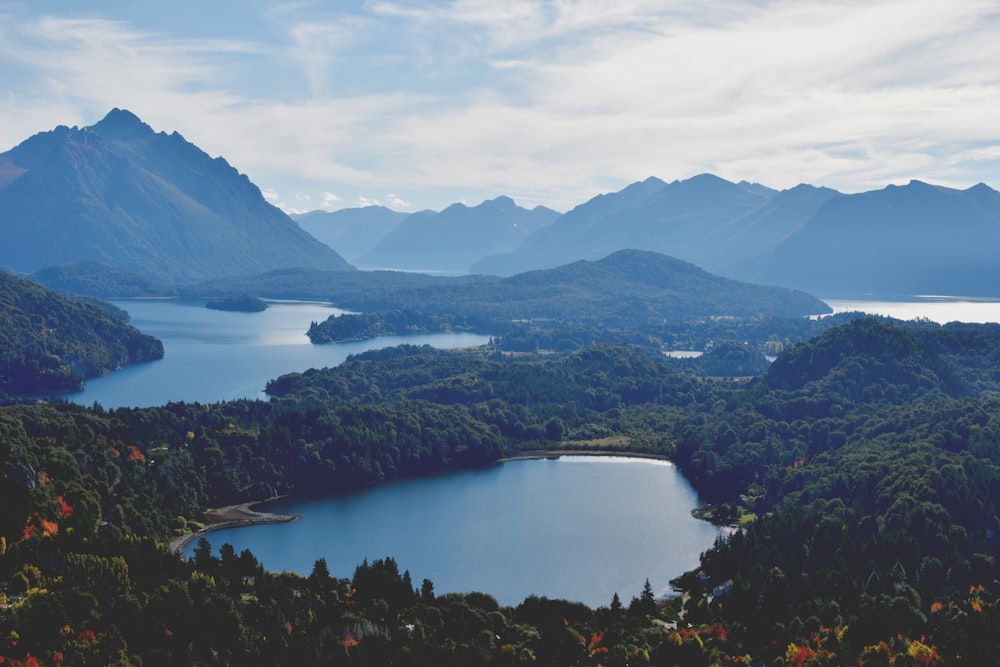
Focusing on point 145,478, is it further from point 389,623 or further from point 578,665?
point 578,665

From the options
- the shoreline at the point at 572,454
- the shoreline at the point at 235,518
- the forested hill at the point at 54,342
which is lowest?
the shoreline at the point at 235,518

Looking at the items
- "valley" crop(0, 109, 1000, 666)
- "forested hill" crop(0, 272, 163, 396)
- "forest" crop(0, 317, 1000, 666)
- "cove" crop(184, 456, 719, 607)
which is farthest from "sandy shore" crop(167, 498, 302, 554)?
"forested hill" crop(0, 272, 163, 396)

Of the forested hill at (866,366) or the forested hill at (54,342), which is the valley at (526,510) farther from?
the forested hill at (54,342)

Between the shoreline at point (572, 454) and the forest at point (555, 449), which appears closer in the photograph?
the forest at point (555, 449)

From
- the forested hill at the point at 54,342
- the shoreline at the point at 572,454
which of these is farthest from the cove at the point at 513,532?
the forested hill at the point at 54,342

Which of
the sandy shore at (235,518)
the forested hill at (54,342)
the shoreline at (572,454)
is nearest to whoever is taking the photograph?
the sandy shore at (235,518)

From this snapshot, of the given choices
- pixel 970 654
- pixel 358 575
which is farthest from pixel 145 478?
pixel 970 654

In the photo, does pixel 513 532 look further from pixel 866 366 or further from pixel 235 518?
pixel 866 366
